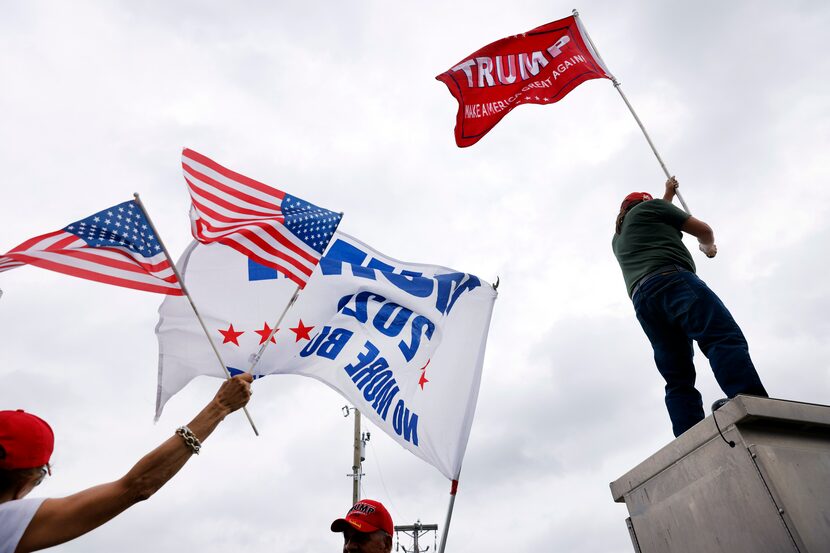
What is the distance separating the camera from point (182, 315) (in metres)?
4.35

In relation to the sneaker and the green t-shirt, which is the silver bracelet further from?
the green t-shirt

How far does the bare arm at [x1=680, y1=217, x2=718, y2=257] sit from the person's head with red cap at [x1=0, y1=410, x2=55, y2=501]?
3485 millimetres

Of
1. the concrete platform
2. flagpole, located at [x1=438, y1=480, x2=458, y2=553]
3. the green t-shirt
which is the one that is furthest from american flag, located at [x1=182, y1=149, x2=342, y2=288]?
the concrete platform

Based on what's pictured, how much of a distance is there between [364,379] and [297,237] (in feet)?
4.18

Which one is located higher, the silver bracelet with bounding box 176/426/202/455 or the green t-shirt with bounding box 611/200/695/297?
the green t-shirt with bounding box 611/200/695/297

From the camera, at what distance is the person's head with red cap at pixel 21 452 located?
1.85 metres

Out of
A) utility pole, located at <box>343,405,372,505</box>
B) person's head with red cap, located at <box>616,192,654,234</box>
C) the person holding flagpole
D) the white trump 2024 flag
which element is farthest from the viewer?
utility pole, located at <box>343,405,372,505</box>

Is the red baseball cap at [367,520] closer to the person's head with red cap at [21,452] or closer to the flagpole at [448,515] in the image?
the flagpole at [448,515]

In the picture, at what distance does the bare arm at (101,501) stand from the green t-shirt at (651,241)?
2751 millimetres

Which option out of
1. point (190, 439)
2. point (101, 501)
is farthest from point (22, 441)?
point (190, 439)

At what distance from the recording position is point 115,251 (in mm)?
3695

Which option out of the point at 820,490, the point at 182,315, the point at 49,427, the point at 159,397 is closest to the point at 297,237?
the point at 182,315

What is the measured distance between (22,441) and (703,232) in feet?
11.8

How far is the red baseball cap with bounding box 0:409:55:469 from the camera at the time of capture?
1.84 metres
